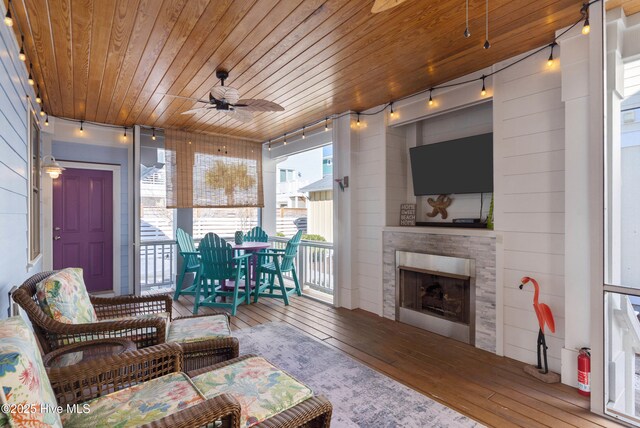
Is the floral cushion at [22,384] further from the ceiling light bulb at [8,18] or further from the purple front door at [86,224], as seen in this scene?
the purple front door at [86,224]

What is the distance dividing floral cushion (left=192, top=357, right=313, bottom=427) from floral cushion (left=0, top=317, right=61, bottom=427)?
0.64 m

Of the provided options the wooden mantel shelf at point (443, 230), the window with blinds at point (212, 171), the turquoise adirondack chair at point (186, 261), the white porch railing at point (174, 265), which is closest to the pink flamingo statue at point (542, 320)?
the wooden mantel shelf at point (443, 230)

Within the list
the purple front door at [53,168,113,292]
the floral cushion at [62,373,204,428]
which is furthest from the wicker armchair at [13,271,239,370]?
the purple front door at [53,168,113,292]

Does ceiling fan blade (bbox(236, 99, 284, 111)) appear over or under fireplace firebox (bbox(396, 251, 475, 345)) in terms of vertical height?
over

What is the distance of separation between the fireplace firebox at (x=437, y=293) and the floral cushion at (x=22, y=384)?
3240 mm

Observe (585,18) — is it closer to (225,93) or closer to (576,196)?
(576,196)

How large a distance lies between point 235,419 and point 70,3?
264cm

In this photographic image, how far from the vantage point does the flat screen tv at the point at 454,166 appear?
331cm

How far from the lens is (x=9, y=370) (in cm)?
92

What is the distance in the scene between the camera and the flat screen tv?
331 cm

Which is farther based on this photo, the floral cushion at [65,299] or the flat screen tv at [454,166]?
the flat screen tv at [454,166]

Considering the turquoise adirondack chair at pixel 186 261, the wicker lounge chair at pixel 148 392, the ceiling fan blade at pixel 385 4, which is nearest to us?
the wicker lounge chair at pixel 148 392

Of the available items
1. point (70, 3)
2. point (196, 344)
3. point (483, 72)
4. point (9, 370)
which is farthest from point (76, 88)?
point (483, 72)

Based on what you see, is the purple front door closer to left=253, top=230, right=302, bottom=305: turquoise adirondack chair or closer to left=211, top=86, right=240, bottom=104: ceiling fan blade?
left=253, top=230, right=302, bottom=305: turquoise adirondack chair
